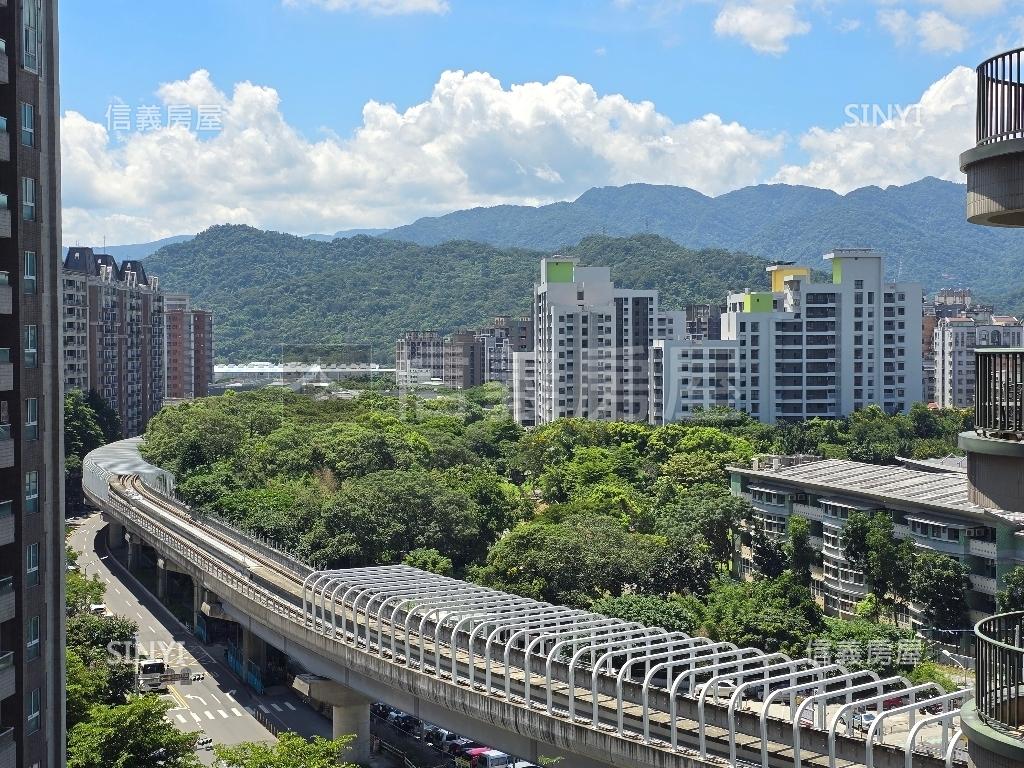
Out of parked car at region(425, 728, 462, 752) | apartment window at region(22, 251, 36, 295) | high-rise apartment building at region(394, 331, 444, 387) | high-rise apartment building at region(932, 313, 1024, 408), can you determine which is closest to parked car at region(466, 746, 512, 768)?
parked car at region(425, 728, 462, 752)

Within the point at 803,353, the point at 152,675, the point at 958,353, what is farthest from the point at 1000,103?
the point at 958,353

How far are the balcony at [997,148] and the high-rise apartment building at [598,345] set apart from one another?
230ft

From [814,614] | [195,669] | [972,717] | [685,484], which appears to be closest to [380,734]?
[195,669]

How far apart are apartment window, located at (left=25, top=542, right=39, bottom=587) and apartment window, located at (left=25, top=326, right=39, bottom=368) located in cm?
224

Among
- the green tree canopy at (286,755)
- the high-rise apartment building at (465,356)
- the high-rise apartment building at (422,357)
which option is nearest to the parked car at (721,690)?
the green tree canopy at (286,755)

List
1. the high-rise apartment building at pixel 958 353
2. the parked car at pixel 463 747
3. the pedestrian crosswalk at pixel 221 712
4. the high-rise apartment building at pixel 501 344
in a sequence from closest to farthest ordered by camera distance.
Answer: the parked car at pixel 463 747, the pedestrian crosswalk at pixel 221 712, the high-rise apartment building at pixel 958 353, the high-rise apartment building at pixel 501 344

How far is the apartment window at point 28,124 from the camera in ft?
46.0

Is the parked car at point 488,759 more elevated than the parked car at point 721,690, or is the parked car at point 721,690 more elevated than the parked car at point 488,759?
the parked car at point 721,690

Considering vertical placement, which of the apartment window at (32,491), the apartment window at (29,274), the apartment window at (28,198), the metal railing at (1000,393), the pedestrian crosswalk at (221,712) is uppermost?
the apartment window at (28,198)

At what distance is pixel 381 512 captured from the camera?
126ft

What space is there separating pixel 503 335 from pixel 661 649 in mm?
94257

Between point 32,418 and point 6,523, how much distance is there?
54.4 inches

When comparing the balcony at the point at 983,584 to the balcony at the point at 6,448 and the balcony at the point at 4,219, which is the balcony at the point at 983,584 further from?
the balcony at the point at 4,219

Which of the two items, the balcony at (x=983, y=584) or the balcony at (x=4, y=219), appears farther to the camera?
the balcony at (x=983, y=584)
